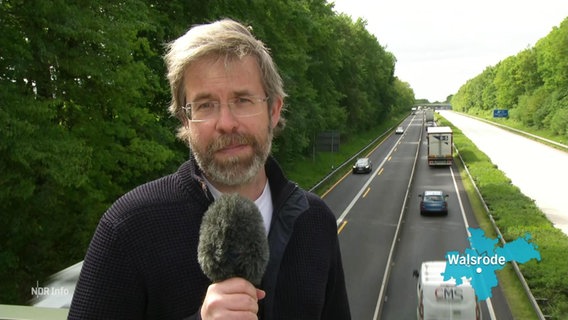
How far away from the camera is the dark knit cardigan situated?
1.81 meters

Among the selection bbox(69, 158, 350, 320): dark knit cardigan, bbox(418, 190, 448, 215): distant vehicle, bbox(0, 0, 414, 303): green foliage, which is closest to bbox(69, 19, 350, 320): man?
bbox(69, 158, 350, 320): dark knit cardigan

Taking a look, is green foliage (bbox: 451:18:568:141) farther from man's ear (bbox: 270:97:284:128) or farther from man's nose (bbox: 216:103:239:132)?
man's nose (bbox: 216:103:239:132)

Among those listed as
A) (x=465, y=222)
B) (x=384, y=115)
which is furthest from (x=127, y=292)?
(x=384, y=115)

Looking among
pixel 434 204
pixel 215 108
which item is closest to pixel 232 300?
pixel 215 108

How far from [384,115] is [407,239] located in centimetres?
7038

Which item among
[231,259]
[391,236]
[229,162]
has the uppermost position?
[229,162]

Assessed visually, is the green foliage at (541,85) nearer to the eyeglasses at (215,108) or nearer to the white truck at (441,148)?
the white truck at (441,148)

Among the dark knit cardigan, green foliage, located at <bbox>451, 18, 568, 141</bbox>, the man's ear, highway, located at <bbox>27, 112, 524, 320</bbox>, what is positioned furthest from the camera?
green foliage, located at <bbox>451, 18, 568, 141</bbox>

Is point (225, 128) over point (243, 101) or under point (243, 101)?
under

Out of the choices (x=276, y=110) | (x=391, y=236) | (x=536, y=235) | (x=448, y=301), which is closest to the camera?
(x=276, y=110)

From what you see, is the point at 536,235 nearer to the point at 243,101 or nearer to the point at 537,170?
the point at 537,170

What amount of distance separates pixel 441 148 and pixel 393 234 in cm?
2334

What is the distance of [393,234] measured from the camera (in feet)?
80.7

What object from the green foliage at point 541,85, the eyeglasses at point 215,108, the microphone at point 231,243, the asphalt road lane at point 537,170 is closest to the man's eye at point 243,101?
the eyeglasses at point 215,108
